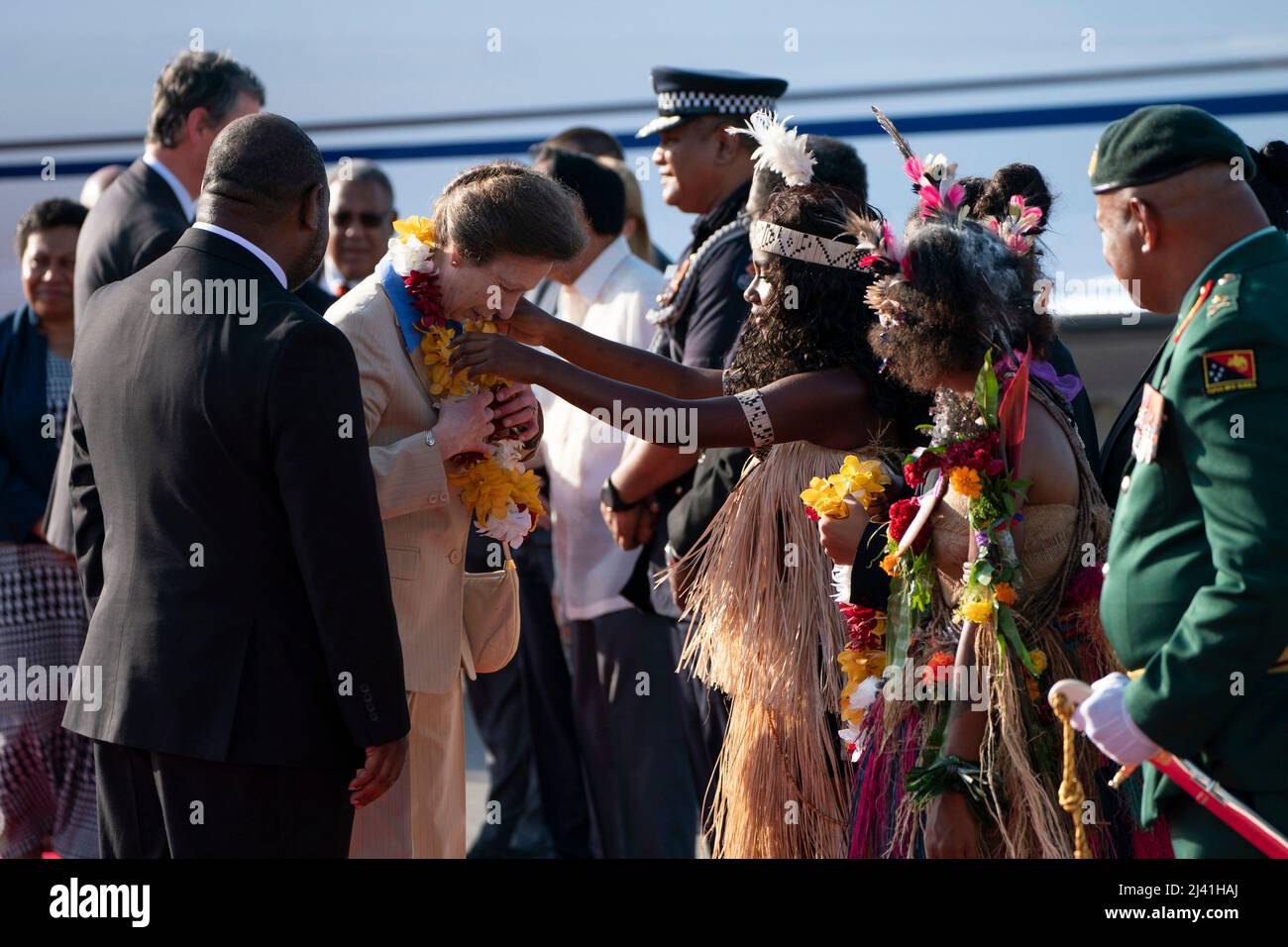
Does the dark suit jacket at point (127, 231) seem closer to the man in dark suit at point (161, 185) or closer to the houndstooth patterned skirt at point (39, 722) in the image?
the man in dark suit at point (161, 185)

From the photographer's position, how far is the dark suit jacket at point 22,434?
4.90 metres

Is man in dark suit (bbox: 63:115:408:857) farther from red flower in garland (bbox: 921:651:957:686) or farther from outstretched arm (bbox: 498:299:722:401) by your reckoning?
outstretched arm (bbox: 498:299:722:401)

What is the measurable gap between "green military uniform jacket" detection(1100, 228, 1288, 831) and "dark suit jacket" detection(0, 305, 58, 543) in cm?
369

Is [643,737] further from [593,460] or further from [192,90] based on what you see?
[192,90]

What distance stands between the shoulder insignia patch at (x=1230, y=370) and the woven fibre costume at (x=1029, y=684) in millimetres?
594

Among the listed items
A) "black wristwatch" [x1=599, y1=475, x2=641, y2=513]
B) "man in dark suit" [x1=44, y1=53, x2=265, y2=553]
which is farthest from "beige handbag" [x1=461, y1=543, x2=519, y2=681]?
"man in dark suit" [x1=44, y1=53, x2=265, y2=553]

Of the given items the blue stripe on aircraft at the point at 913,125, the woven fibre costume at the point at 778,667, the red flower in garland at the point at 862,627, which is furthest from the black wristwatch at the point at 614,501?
the blue stripe on aircraft at the point at 913,125

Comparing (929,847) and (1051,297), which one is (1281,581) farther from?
(1051,297)

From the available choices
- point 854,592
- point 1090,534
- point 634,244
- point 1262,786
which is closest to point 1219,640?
point 1262,786

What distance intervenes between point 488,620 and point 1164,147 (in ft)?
5.50

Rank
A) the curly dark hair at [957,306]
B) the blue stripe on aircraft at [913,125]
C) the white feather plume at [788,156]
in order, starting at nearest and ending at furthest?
1. the curly dark hair at [957,306]
2. the white feather plume at [788,156]
3. the blue stripe on aircraft at [913,125]

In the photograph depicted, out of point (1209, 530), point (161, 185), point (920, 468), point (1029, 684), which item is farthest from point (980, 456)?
point (161, 185)

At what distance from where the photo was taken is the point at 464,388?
3150mm

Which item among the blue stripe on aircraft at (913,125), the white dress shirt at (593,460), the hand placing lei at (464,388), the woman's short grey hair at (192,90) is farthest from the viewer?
the blue stripe on aircraft at (913,125)
